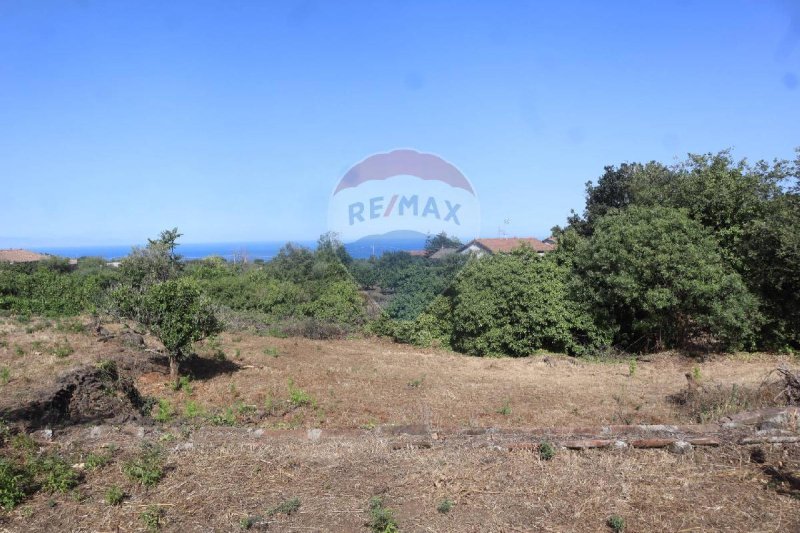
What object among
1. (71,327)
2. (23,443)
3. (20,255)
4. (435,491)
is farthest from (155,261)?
(20,255)

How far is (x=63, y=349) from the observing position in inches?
415

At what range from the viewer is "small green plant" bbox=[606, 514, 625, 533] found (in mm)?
3562

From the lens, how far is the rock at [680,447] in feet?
15.6

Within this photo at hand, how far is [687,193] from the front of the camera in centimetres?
1373

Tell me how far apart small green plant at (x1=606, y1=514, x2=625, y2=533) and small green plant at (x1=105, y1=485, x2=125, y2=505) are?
3.62m

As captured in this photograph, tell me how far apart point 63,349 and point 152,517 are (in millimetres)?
8527

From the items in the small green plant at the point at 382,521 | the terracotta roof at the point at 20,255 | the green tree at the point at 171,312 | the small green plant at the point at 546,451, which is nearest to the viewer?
the small green plant at the point at 382,521

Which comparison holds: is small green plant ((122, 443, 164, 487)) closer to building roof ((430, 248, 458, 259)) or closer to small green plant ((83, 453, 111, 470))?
small green plant ((83, 453, 111, 470))

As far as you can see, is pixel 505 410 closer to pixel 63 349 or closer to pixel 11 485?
pixel 11 485

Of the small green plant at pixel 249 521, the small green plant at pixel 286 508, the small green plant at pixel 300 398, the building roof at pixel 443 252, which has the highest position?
the building roof at pixel 443 252

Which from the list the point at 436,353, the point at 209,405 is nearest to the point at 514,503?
the point at 209,405

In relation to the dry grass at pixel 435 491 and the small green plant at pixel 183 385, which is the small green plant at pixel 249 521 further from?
the small green plant at pixel 183 385

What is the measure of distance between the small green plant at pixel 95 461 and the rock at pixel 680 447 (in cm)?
510

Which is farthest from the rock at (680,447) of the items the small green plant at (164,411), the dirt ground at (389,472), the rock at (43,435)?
the rock at (43,435)
